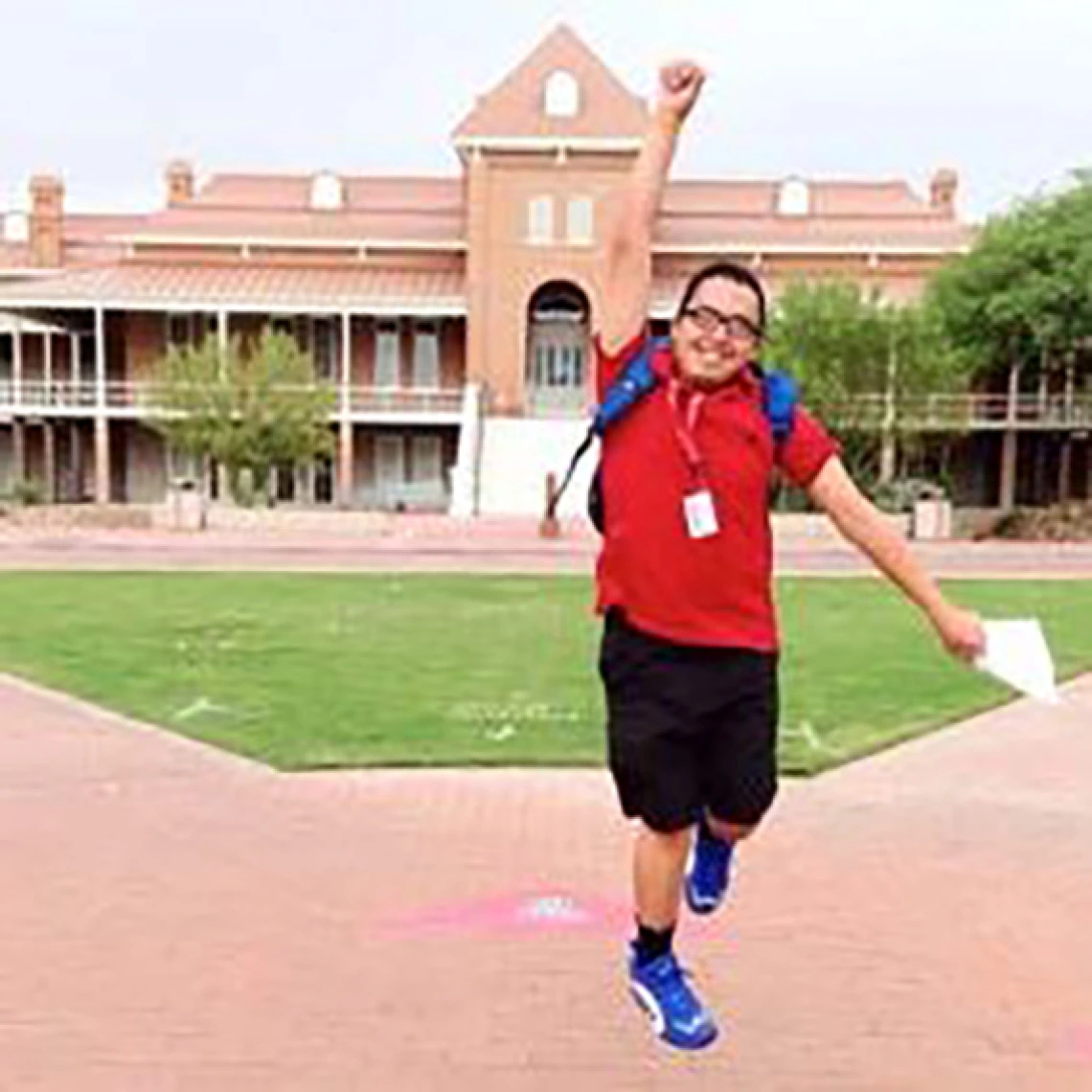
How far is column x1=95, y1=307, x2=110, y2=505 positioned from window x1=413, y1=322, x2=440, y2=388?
26.2 feet

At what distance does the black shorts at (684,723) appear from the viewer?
425 cm

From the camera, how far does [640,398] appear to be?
14.1 feet

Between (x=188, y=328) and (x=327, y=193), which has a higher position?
(x=327, y=193)

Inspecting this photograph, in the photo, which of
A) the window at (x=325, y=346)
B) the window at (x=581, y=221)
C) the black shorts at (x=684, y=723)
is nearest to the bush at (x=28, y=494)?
the window at (x=325, y=346)

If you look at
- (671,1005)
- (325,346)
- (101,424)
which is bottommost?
(671,1005)

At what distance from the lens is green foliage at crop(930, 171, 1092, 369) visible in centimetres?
3806

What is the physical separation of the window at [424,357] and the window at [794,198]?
10.3m

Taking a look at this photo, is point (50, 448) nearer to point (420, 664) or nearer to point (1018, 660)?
point (420, 664)

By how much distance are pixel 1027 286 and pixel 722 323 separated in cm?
3593

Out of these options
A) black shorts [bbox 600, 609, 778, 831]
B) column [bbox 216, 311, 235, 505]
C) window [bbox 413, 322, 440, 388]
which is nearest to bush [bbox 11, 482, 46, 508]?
column [bbox 216, 311, 235, 505]

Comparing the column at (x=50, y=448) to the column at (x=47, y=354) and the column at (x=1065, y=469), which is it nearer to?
the column at (x=47, y=354)

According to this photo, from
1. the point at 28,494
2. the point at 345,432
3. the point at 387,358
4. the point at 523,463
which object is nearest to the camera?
the point at 523,463

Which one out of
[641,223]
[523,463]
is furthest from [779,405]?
[523,463]

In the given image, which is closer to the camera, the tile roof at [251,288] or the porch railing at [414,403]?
the porch railing at [414,403]
